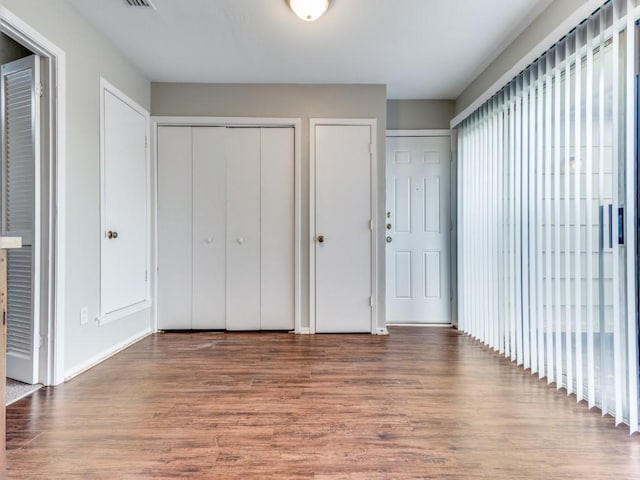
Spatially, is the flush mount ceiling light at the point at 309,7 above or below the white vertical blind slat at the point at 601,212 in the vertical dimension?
above

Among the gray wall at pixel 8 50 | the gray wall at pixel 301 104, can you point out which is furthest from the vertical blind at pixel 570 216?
the gray wall at pixel 8 50

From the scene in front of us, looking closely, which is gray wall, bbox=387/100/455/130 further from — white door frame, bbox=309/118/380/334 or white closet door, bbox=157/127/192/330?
white closet door, bbox=157/127/192/330

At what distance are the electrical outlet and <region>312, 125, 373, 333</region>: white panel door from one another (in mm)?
1855

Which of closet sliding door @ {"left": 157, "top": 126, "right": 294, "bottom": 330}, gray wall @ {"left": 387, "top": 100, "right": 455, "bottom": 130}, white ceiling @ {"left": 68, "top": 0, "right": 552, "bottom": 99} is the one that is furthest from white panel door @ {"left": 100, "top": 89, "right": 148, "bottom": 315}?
gray wall @ {"left": 387, "top": 100, "right": 455, "bottom": 130}

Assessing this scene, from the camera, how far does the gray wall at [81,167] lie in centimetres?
232

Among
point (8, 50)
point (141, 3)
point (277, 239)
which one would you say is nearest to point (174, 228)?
point (277, 239)

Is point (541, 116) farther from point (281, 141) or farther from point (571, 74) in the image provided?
point (281, 141)

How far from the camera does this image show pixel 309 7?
88.1 inches

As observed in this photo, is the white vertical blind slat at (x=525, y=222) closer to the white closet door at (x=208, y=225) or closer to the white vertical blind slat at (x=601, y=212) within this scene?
the white vertical blind slat at (x=601, y=212)

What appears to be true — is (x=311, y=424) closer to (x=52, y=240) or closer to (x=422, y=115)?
(x=52, y=240)

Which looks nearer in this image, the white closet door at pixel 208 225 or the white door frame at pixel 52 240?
the white door frame at pixel 52 240

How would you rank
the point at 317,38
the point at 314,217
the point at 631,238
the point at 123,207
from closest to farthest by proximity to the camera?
the point at 631,238, the point at 317,38, the point at 123,207, the point at 314,217

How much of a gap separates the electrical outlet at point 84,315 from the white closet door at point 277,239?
146cm

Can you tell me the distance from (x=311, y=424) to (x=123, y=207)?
7.72 ft
